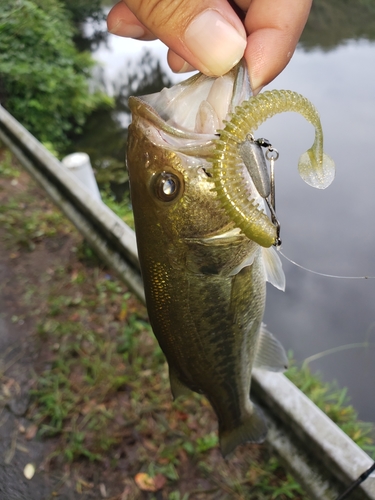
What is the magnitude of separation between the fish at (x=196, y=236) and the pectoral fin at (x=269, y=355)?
145 millimetres

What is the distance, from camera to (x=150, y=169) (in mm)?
1309

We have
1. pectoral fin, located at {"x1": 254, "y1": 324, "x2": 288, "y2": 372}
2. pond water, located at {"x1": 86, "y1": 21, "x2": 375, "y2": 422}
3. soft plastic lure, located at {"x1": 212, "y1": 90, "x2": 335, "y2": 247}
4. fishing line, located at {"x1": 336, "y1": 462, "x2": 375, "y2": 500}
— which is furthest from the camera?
pond water, located at {"x1": 86, "y1": 21, "x2": 375, "y2": 422}

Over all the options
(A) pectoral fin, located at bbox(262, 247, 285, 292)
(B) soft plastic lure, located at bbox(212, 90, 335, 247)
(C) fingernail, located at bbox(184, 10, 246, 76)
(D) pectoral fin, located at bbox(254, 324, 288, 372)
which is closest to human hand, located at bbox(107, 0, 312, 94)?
(C) fingernail, located at bbox(184, 10, 246, 76)

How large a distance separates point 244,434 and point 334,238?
3.68 m

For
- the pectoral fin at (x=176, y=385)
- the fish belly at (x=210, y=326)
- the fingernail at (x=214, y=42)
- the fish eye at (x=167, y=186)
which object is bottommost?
the pectoral fin at (x=176, y=385)

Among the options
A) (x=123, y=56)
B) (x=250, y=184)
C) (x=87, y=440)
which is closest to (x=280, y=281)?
(x=250, y=184)

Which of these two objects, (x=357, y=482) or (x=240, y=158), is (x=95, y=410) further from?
(x=240, y=158)

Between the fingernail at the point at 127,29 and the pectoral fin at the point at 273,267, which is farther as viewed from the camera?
the fingernail at the point at 127,29

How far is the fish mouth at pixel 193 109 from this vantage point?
125cm

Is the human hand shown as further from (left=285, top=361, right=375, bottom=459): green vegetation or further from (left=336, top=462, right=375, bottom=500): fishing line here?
(left=285, top=361, right=375, bottom=459): green vegetation

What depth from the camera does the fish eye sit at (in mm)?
1298

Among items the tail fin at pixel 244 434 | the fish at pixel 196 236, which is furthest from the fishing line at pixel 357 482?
the fish at pixel 196 236

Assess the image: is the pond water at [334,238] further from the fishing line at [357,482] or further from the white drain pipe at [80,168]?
the white drain pipe at [80,168]

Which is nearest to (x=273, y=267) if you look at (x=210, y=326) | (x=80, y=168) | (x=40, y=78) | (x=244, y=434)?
(x=210, y=326)
